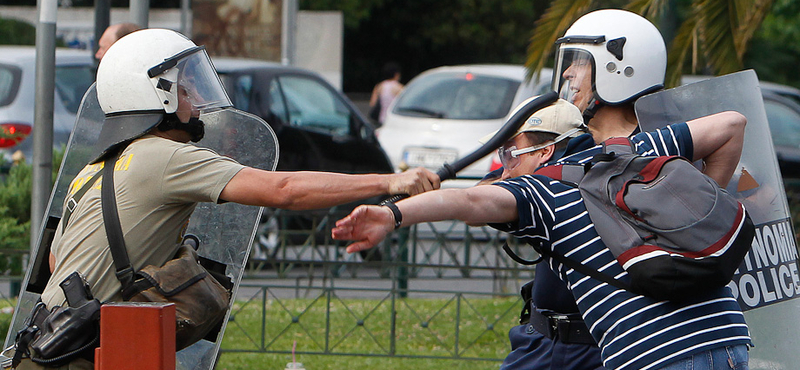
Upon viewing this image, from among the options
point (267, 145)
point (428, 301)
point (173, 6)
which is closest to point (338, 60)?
point (173, 6)

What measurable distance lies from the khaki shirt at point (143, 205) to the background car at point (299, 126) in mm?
5072

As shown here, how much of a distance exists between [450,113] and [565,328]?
27.8 feet

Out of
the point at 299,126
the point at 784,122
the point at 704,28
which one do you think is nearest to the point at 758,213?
the point at 704,28

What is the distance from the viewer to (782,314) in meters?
3.19

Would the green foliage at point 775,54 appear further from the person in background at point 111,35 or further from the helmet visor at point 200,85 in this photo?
the helmet visor at point 200,85

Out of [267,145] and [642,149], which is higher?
[642,149]

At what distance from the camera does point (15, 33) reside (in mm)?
19406

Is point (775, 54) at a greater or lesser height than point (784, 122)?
lesser

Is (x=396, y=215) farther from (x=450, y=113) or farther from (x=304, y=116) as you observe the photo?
(x=450, y=113)

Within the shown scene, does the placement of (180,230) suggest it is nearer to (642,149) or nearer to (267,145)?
(267,145)

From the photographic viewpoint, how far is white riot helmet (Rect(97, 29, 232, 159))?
3.00 meters

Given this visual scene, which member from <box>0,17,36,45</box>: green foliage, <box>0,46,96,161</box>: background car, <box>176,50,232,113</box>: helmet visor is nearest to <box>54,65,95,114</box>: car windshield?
<box>0,46,96,161</box>: background car

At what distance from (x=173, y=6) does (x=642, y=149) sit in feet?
81.9

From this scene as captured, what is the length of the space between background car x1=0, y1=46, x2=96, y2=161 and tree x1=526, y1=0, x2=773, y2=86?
12.2 ft
